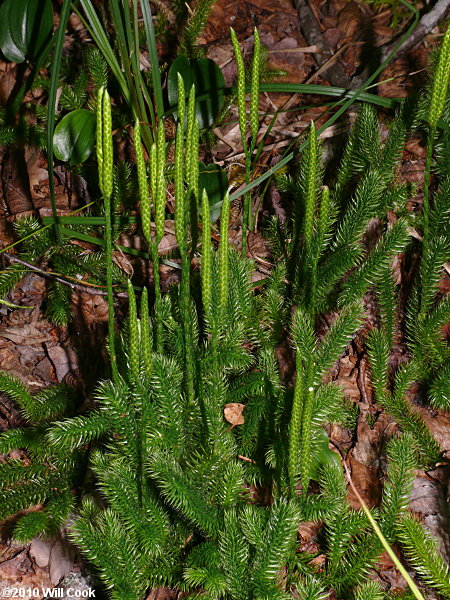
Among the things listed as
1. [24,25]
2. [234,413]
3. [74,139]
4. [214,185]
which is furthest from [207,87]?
[234,413]

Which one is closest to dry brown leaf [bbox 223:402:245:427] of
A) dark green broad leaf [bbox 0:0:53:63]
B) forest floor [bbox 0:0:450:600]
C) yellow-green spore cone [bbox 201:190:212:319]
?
forest floor [bbox 0:0:450:600]

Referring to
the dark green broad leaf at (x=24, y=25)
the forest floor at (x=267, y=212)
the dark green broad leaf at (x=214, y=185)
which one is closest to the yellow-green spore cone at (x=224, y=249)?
the forest floor at (x=267, y=212)

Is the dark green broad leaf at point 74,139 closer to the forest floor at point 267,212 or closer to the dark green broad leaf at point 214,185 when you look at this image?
the forest floor at point 267,212

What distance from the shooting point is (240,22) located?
320cm

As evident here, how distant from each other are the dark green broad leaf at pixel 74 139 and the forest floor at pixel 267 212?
32 cm

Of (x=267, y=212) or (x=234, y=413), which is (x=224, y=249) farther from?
(x=267, y=212)

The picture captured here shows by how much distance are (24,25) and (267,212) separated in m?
1.26

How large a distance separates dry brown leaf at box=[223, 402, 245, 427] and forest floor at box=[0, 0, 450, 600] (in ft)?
1.16

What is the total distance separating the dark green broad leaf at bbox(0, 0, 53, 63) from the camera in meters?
2.35

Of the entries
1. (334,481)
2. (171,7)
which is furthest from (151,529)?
(171,7)

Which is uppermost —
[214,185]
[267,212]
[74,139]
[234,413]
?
[74,139]

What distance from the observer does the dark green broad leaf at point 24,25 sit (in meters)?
2.35

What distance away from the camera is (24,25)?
2.36 metres

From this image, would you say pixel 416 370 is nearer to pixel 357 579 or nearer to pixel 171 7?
pixel 357 579
